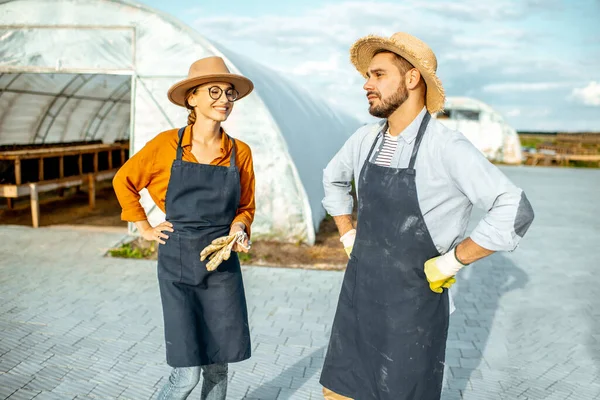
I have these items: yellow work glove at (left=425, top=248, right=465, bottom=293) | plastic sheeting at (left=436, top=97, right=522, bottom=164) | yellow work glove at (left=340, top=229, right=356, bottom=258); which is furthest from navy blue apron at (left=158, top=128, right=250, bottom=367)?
plastic sheeting at (left=436, top=97, right=522, bottom=164)

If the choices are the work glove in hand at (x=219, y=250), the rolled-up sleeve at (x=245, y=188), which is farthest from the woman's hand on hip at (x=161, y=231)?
the rolled-up sleeve at (x=245, y=188)

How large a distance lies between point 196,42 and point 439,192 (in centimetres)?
623

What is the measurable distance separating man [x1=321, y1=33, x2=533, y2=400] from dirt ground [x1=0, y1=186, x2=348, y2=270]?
463 centimetres

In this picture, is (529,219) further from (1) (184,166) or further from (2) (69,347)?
(2) (69,347)

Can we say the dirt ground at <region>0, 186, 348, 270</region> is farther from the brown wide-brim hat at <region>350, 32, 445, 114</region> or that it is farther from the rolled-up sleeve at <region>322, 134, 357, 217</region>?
the brown wide-brim hat at <region>350, 32, 445, 114</region>

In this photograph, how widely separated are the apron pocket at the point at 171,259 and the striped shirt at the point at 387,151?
3.61 ft

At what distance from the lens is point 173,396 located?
111 inches

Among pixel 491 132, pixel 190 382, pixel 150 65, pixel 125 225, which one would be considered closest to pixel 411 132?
pixel 190 382

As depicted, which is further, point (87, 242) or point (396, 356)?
point (87, 242)

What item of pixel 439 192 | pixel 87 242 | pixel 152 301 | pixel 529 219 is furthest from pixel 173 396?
pixel 87 242

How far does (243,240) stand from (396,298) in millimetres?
823

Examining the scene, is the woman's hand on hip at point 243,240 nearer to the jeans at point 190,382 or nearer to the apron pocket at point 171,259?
the apron pocket at point 171,259

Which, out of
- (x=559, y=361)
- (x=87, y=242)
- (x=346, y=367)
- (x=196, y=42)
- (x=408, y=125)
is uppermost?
(x=196, y=42)

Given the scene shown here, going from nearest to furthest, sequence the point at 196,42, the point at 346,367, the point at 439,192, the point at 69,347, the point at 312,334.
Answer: the point at 439,192 < the point at 346,367 < the point at 69,347 < the point at 312,334 < the point at 196,42
